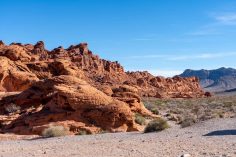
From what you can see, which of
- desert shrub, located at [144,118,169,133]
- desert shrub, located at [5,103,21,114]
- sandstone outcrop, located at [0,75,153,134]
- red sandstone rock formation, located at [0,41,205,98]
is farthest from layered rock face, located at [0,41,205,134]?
red sandstone rock formation, located at [0,41,205,98]

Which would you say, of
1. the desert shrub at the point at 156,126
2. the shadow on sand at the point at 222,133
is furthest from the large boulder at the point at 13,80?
the shadow on sand at the point at 222,133

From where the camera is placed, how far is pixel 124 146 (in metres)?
16.0

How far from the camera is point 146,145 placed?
1592 cm

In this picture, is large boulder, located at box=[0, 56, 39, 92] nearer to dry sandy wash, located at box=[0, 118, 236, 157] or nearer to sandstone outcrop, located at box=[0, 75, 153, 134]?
sandstone outcrop, located at box=[0, 75, 153, 134]

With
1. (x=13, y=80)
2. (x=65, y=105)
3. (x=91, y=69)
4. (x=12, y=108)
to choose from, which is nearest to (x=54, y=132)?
(x=65, y=105)

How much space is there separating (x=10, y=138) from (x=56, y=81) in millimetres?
7620

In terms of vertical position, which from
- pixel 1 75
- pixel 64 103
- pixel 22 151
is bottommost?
pixel 22 151

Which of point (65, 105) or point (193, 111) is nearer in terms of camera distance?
point (65, 105)

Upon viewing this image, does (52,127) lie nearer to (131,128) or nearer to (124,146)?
(131,128)

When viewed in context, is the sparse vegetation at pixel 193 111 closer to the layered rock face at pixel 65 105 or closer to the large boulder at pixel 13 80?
the layered rock face at pixel 65 105

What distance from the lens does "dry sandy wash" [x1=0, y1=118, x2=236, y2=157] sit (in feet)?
45.9

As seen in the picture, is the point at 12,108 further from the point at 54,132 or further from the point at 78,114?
the point at 54,132

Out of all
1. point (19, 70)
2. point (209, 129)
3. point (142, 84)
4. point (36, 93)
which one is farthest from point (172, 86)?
point (209, 129)

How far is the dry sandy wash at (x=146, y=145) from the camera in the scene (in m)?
14.0
